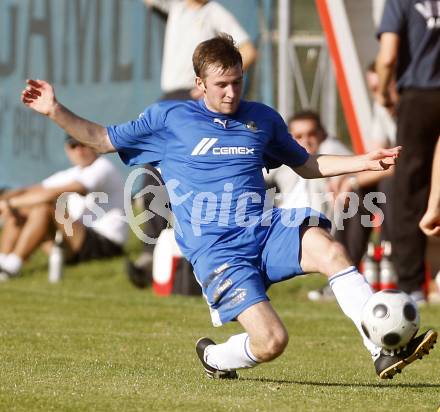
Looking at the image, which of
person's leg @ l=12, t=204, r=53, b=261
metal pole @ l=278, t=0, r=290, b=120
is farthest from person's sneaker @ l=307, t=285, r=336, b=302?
metal pole @ l=278, t=0, r=290, b=120

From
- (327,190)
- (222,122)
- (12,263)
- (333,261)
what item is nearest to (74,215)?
(12,263)

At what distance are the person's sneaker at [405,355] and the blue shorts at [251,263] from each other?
686 millimetres

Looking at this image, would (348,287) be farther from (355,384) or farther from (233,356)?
(233,356)

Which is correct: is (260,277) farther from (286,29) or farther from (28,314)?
(286,29)

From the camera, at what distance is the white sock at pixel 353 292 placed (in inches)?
231

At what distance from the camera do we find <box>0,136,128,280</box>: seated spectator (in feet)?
42.3

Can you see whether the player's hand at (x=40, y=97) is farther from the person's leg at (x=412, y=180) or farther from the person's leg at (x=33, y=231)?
the person's leg at (x=33, y=231)

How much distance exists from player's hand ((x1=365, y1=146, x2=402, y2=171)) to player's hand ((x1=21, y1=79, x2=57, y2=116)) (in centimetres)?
163

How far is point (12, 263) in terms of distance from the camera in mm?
12883

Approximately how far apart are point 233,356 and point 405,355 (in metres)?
0.93

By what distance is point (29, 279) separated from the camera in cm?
1316

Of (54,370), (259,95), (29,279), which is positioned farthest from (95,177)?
(54,370)

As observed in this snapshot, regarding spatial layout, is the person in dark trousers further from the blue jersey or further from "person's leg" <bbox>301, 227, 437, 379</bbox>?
"person's leg" <bbox>301, 227, 437, 379</bbox>

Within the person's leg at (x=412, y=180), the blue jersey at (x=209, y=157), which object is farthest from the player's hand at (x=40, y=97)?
the person's leg at (x=412, y=180)
